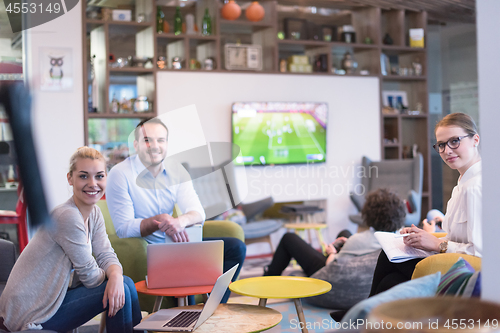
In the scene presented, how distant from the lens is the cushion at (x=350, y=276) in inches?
122

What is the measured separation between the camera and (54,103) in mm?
4707

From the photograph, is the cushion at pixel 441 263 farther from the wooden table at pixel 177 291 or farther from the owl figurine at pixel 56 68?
the owl figurine at pixel 56 68

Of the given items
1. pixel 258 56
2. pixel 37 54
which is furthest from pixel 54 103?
pixel 258 56

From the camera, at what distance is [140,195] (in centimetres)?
279

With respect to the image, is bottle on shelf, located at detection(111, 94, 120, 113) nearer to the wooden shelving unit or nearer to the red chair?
the wooden shelving unit

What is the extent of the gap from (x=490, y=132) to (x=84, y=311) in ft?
5.06

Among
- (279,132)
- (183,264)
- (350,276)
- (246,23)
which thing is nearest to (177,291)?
(183,264)

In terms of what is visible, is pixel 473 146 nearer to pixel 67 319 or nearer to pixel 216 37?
pixel 67 319

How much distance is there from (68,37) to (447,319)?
449 centimetres

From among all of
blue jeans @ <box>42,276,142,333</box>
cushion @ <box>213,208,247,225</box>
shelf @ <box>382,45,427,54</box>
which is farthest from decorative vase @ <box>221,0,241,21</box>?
blue jeans @ <box>42,276,142,333</box>

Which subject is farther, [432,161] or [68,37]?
[432,161]

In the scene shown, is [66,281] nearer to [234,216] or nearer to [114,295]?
[114,295]

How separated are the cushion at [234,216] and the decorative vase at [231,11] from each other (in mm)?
2026

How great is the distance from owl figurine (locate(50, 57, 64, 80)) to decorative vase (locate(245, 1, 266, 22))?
201cm
